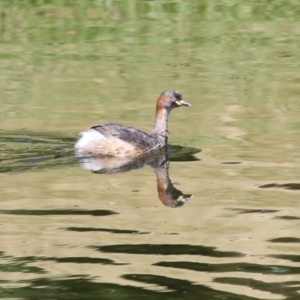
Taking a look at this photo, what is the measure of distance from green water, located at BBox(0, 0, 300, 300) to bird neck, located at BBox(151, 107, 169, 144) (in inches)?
7.1

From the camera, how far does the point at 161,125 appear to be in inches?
421

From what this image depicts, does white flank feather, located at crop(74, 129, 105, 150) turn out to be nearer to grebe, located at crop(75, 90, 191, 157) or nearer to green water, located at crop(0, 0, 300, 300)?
grebe, located at crop(75, 90, 191, 157)

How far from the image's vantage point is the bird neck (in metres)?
10.5

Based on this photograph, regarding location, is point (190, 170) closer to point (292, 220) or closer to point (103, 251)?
point (292, 220)

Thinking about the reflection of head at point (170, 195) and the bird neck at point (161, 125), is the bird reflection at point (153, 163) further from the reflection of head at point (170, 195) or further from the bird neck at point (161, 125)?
the bird neck at point (161, 125)

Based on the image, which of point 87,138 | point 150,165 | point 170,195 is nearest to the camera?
point 170,195

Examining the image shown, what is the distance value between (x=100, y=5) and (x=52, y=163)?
9834 millimetres

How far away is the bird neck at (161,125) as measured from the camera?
10461mm

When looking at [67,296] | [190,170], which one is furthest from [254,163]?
[67,296]

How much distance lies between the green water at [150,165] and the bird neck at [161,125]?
181 mm

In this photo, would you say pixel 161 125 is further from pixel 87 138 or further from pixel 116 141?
pixel 87 138

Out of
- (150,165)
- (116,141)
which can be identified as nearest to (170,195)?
(150,165)

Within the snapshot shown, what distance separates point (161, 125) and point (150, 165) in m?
1.03

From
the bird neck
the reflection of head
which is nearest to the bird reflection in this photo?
the reflection of head
